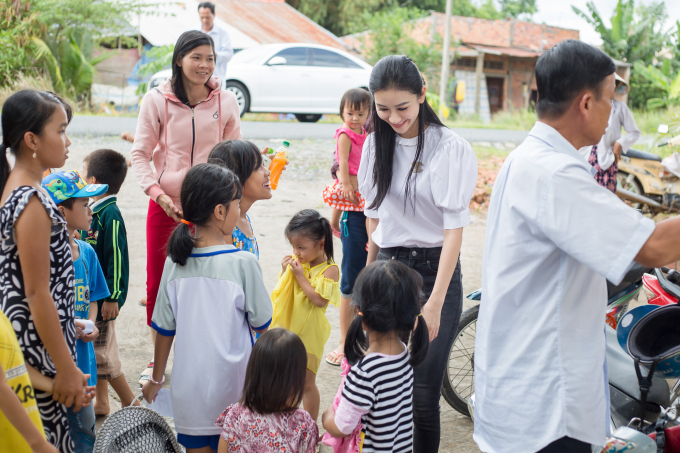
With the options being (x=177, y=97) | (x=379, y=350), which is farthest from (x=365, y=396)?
(x=177, y=97)

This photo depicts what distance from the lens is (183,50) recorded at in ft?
10.6

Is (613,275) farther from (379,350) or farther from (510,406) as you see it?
(379,350)

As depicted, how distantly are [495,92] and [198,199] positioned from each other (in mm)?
26496

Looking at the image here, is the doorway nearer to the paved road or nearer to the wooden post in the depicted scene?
the wooden post

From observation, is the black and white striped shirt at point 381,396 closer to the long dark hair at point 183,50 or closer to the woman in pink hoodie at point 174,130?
the woman in pink hoodie at point 174,130

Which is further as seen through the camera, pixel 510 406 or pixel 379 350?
pixel 379 350

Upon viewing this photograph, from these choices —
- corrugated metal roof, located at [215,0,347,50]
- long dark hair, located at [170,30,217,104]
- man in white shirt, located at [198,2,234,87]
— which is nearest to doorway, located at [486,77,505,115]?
corrugated metal roof, located at [215,0,347,50]

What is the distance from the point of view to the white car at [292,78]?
485 inches

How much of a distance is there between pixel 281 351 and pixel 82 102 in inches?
541

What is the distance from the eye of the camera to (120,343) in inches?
153

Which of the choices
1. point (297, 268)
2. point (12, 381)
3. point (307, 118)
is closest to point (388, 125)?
point (297, 268)

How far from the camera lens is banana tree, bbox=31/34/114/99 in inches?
542

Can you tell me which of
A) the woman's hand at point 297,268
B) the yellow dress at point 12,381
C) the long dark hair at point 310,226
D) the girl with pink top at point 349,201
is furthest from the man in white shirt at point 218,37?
the yellow dress at point 12,381

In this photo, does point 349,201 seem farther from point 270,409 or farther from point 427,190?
point 270,409
